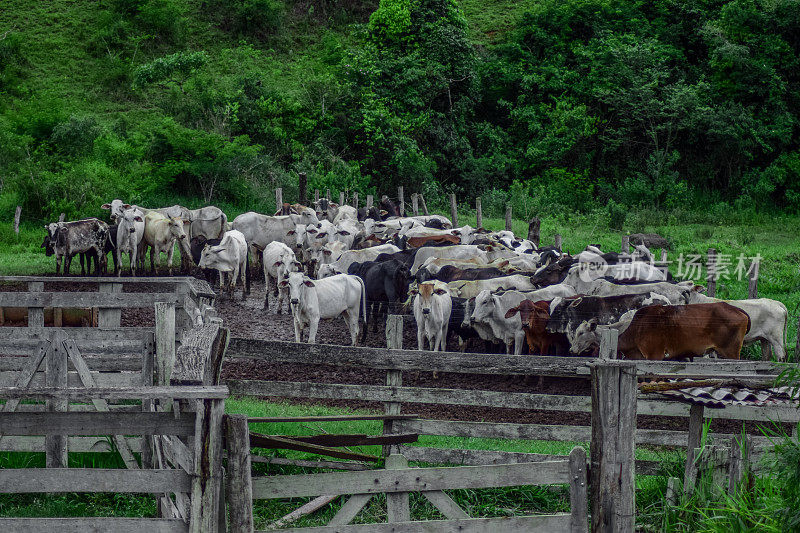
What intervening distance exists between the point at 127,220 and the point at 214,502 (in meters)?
18.5

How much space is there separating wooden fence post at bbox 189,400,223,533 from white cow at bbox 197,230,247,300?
15.6 meters

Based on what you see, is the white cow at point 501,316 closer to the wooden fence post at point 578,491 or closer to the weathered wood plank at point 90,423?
the wooden fence post at point 578,491

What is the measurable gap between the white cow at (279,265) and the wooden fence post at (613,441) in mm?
11953

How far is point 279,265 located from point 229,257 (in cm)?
282

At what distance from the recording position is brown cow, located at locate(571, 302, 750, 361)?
12203 mm

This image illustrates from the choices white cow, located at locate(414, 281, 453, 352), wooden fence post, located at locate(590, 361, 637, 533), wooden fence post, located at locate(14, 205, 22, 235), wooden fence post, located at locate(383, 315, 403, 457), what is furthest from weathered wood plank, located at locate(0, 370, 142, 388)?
wooden fence post, located at locate(14, 205, 22, 235)

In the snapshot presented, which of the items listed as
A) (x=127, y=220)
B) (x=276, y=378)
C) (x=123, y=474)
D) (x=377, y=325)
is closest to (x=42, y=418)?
(x=123, y=474)

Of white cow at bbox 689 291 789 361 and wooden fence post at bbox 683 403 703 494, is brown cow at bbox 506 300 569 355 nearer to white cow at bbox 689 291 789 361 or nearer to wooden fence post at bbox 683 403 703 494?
white cow at bbox 689 291 789 361

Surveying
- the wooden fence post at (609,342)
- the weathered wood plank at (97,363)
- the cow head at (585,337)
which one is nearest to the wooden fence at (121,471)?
the weathered wood plank at (97,363)

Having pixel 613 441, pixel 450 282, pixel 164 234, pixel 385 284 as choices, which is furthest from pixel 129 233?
pixel 613 441

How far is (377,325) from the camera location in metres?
17.1

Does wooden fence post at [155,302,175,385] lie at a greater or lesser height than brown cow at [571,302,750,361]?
greater

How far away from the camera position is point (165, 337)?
6.30 metres

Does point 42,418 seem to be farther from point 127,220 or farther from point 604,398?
point 127,220
